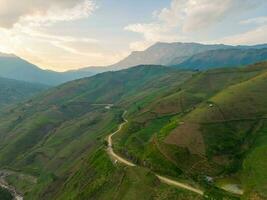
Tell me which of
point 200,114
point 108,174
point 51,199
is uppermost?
point 200,114

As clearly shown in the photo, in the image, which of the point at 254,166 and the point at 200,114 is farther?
the point at 200,114

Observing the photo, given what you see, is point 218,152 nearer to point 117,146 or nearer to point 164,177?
point 164,177

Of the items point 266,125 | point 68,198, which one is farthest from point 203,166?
point 68,198

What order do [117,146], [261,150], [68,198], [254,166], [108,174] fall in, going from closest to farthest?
[254,166] < [261,150] < [108,174] < [68,198] < [117,146]

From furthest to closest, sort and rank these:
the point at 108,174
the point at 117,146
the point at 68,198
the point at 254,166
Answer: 1. the point at 117,146
2. the point at 68,198
3. the point at 108,174
4. the point at 254,166

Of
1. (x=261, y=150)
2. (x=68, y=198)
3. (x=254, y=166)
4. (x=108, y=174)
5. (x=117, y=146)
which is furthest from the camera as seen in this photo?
(x=117, y=146)

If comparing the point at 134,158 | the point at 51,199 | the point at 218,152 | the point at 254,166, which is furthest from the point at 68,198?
the point at 254,166

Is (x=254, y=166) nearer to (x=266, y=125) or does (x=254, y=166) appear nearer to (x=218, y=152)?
(x=218, y=152)

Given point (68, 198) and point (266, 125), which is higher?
point (266, 125)

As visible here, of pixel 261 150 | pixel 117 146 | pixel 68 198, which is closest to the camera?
pixel 261 150
